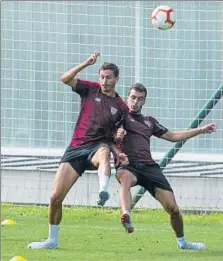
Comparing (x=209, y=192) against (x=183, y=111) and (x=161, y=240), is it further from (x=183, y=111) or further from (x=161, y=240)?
(x=161, y=240)

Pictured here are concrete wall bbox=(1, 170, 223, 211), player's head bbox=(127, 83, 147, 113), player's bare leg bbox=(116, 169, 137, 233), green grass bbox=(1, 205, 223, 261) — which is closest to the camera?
green grass bbox=(1, 205, 223, 261)

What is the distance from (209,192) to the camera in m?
18.5

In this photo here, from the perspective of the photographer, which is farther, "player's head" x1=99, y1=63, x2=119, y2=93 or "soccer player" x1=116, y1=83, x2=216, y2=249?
"soccer player" x1=116, y1=83, x2=216, y2=249

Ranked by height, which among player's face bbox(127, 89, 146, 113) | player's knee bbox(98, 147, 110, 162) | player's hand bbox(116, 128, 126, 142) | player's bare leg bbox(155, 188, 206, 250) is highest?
player's face bbox(127, 89, 146, 113)

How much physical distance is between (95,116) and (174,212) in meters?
1.25

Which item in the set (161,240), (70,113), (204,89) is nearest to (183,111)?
(204,89)

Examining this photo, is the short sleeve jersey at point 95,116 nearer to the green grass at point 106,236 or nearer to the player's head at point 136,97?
the player's head at point 136,97

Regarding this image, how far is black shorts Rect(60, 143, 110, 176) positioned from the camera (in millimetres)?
12695

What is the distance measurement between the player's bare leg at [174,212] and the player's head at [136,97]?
2.85ft

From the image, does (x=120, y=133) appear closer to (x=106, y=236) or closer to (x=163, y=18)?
(x=106, y=236)

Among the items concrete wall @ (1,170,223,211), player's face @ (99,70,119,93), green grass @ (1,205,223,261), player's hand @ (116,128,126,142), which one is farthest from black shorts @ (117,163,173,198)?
concrete wall @ (1,170,223,211)

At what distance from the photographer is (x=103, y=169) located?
40.6ft

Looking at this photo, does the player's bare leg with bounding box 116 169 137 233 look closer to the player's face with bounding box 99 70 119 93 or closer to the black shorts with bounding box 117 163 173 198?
the black shorts with bounding box 117 163 173 198

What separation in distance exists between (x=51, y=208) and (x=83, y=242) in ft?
3.36
